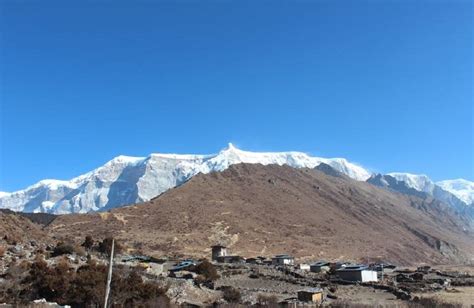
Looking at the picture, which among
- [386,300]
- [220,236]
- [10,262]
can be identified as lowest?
[386,300]

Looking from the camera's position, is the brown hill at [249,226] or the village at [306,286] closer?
the village at [306,286]

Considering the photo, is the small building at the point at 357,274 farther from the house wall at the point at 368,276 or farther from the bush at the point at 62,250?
the bush at the point at 62,250

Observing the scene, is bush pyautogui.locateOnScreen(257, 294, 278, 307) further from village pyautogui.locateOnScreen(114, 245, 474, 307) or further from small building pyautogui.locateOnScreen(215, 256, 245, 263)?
small building pyautogui.locateOnScreen(215, 256, 245, 263)

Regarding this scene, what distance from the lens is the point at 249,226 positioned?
14162 centimetres

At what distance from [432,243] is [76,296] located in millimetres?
180681

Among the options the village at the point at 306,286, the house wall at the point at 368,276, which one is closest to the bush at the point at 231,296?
the village at the point at 306,286

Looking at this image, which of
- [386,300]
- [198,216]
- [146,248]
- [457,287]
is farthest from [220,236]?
[386,300]

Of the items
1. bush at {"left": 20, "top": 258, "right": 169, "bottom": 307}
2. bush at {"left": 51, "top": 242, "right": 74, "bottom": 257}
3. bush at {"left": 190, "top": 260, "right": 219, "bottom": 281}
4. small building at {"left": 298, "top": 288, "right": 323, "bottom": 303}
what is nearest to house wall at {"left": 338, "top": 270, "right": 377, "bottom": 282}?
bush at {"left": 190, "top": 260, "right": 219, "bottom": 281}

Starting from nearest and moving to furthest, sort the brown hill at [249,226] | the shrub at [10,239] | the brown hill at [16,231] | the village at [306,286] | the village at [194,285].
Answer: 1. the village at [194,285]
2. the village at [306,286]
3. the shrub at [10,239]
4. the brown hill at [16,231]
5. the brown hill at [249,226]

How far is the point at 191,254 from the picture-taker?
111 meters

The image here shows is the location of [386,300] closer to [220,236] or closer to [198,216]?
[220,236]

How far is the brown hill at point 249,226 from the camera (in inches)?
4852

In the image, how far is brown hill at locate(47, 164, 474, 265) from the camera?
123 meters

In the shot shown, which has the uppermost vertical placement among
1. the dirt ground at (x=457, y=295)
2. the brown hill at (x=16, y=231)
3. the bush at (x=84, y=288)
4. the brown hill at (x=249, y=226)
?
the brown hill at (x=249, y=226)
